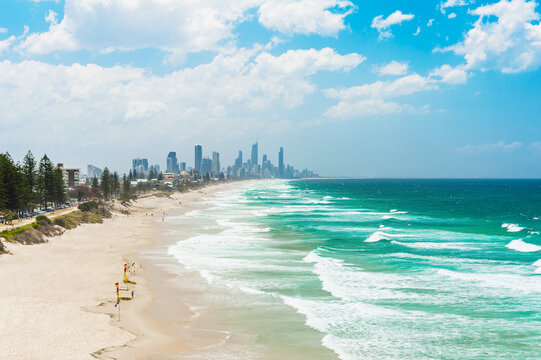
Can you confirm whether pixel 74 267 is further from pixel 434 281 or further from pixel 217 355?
pixel 434 281

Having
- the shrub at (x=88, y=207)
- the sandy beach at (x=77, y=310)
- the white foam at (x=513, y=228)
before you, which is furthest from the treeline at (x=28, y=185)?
the white foam at (x=513, y=228)

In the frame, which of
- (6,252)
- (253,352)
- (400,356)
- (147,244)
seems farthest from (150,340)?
(147,244)

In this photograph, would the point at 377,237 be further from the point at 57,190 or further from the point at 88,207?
the point at 57,190

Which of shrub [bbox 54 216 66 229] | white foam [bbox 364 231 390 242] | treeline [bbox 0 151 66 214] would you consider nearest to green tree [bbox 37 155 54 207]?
treeline [bbox 0 151 66 214]

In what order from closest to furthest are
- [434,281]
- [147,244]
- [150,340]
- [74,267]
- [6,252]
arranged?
[150,340], [434,281], [74,267], [6,252], [147,244]

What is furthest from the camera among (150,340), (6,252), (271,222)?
(271,222)

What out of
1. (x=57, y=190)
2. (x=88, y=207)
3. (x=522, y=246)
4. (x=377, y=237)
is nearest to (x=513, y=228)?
(x=522, y=246)

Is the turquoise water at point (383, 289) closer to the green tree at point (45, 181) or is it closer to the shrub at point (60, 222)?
Result: the shrub at point (60, 222)
